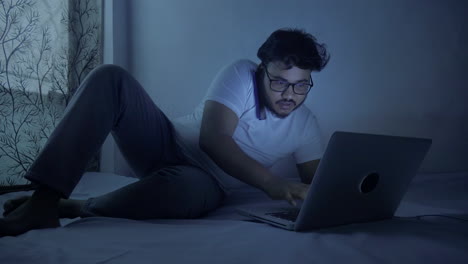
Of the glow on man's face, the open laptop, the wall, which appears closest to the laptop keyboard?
the open laptop

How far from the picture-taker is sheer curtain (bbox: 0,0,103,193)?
68.3 inches

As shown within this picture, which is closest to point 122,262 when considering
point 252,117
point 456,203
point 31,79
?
point 252,117

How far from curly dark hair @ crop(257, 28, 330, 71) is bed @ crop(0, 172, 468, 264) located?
63 centimetres

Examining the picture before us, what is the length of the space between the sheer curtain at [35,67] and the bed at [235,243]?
115 cm

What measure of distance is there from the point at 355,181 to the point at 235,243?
29 centimetres

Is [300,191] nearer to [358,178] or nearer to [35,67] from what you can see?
[358,178]

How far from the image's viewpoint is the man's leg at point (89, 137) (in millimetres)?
817

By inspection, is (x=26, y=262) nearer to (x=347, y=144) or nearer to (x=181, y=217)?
(x=181, y=217)

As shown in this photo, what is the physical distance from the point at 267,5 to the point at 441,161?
3.93 feet

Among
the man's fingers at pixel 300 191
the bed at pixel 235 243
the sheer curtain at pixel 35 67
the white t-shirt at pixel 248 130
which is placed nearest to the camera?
the bed at pixel 235 243

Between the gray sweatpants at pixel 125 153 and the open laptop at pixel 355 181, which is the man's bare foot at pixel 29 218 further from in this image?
the open laptop at pixel 355 181

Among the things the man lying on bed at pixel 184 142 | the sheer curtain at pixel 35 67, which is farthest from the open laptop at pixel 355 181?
the sheer curtain at pixel 35 67

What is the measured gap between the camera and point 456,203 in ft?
4.04

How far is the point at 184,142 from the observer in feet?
4.13
